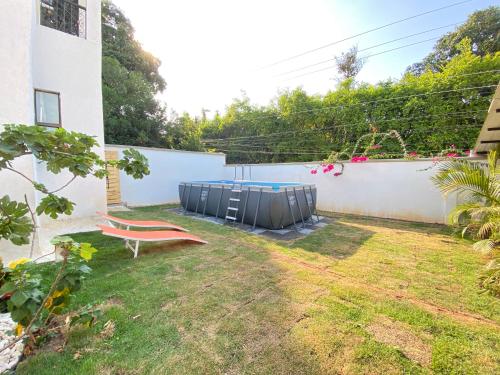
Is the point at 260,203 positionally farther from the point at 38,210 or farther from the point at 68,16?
the point at 68,16

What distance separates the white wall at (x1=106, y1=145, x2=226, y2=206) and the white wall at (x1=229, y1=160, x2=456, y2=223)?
5340 millimetres

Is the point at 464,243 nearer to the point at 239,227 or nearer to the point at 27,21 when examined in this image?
the point at 239,227

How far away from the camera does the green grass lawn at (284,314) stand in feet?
6.55

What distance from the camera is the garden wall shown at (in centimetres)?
764

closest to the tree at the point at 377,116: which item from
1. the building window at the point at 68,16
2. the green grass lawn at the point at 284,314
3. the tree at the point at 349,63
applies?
the tree at the point at 349,63

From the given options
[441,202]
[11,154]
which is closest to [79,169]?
[11,154]

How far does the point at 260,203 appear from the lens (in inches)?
256

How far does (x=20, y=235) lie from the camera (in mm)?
1531

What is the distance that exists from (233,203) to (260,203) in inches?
44.4

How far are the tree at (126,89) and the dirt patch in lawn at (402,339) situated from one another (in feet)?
50.6

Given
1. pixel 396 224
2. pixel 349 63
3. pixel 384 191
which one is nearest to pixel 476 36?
pixel 349 63

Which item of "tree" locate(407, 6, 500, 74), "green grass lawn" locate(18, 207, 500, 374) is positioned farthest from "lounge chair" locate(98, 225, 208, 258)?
"tree" locate(407, 6, 500, 74)

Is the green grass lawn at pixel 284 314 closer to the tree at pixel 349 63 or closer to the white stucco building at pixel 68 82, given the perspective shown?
the white stucco building at pixel 68 82

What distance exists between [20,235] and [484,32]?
24140mm
